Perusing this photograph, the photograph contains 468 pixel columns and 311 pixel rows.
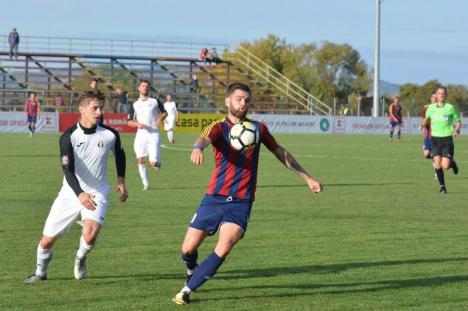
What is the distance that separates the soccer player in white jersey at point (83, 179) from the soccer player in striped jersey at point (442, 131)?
1162cm

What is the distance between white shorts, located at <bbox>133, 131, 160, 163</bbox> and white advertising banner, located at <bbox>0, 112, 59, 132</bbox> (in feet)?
119

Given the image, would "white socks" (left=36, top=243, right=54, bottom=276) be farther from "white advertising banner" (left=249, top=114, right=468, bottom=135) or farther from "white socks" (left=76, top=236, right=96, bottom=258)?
"white advertising banner" (left=249, top=114, right=468, bottom=135)

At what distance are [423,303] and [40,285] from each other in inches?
138

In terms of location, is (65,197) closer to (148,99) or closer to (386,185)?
(148,99)

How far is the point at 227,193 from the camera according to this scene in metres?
7.93

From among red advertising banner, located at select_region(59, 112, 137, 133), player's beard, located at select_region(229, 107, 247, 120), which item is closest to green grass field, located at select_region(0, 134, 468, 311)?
player's beard, located at select_region(229, 107, 247, 120)

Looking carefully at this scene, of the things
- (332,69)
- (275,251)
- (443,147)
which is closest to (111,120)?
(443,147)

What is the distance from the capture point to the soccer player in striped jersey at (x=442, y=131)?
19.3 m

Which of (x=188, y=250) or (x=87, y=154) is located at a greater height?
(x=87, y=154)

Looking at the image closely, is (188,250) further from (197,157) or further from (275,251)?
(275,251)

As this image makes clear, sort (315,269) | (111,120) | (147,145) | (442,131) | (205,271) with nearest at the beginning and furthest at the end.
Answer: (205,271)
(315,269)
(147,145)
(442,131)
(111,120)

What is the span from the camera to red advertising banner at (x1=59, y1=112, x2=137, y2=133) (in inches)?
2096

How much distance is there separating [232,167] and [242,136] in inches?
11.8

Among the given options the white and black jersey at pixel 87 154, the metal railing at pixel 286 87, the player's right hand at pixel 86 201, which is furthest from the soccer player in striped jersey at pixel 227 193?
the metal railing at pixel 286 87
